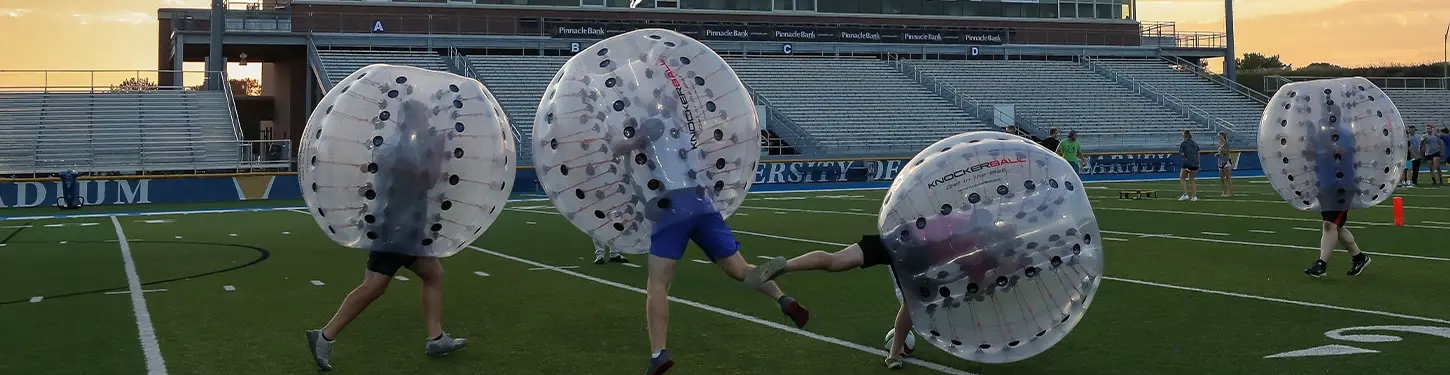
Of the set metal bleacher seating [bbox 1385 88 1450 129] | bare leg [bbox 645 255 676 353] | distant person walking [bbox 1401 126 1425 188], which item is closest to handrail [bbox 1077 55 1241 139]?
metal bleacher seating [bbox 1385 88 1450 129]

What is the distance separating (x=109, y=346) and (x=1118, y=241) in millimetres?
10480

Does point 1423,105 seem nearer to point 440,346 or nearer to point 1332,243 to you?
point 1332,243

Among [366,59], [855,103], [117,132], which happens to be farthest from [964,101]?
[117,132]

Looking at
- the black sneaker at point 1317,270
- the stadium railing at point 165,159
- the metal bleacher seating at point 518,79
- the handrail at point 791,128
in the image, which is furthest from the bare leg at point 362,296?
the handrail at point 791,128

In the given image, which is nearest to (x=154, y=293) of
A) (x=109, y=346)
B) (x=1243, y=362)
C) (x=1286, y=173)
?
(x=109, y=346)

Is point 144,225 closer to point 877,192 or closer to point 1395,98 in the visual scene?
point 877,192

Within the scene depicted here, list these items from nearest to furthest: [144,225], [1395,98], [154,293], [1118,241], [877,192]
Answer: [154,293] < [1118,241] < [144,225] < [877,192] < [1395,98]

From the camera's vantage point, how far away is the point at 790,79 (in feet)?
139

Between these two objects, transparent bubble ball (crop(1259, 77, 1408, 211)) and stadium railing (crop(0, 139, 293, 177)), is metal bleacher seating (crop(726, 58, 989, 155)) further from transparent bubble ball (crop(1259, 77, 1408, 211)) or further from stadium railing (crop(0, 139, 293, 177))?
transparent bubble ball (crop(1259, 77, 1408, 211))

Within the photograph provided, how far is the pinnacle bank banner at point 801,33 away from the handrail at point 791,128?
15.8 feet

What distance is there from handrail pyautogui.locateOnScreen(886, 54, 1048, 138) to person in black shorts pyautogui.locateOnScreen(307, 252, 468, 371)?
3484cm

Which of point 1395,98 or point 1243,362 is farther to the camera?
point 1395,98

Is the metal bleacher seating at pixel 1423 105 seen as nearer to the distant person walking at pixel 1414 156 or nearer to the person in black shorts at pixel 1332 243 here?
the distant person walking at pixel 1414 156

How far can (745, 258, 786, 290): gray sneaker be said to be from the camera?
19.1 feet
